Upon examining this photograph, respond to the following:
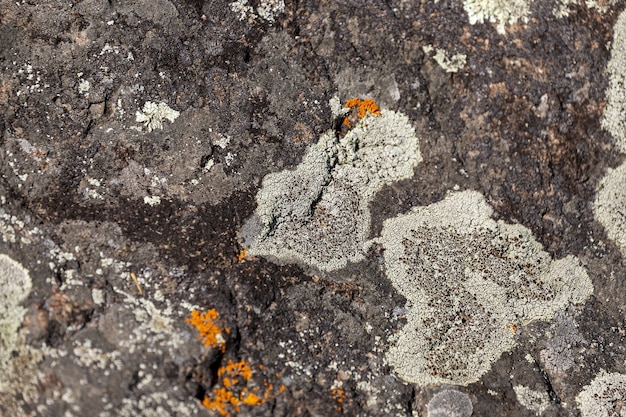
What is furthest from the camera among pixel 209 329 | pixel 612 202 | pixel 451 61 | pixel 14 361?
pixel 612 202

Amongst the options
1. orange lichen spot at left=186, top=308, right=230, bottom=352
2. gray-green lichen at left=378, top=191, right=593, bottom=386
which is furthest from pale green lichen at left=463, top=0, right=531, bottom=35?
orange lichen spot at left=186, top=308, right=230, bottom=352

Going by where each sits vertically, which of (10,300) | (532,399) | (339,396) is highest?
(532,399)

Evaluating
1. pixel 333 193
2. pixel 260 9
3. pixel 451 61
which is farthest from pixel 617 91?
pixel 260 9

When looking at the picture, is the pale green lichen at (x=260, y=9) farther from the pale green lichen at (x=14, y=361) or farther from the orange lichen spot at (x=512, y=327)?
the orange lichen spot at (x=512, y=327)

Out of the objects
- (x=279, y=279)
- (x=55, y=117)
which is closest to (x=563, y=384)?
(x=279, y=279)

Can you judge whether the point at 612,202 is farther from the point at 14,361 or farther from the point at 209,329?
the point at 14,361

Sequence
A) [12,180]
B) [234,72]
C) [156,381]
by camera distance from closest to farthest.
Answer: [156,381] → [12,180] → [234,72]

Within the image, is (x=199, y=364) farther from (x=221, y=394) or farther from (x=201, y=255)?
(x=201, y=255)

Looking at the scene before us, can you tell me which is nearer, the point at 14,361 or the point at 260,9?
the point at 14,361
